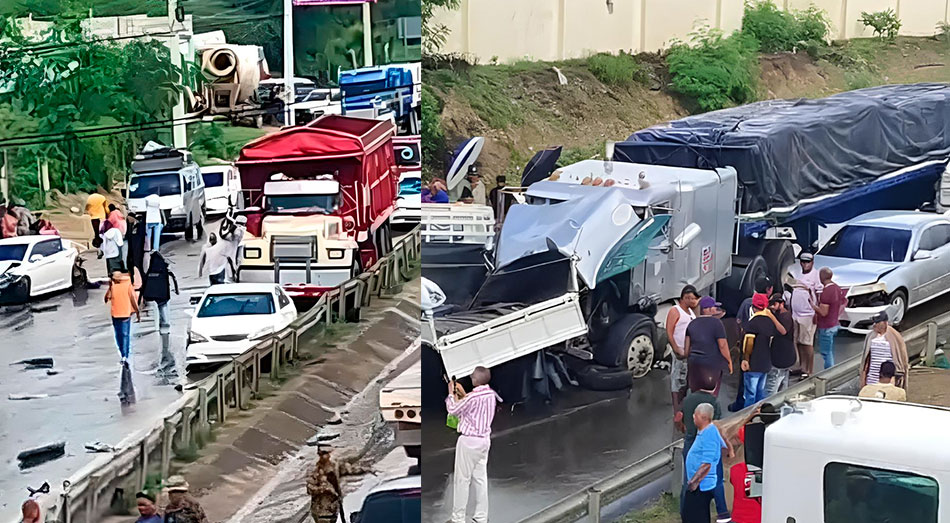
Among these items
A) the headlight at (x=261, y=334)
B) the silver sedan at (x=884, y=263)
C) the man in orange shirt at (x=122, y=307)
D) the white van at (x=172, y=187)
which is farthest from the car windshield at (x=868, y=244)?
the man in orange shirt at (x=122, y=307)

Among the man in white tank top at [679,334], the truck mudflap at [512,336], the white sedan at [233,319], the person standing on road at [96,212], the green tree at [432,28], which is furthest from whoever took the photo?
the man in white tank top at [679,334]

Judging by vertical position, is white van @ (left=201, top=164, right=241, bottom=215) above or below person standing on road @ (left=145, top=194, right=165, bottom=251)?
above

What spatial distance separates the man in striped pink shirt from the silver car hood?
1.67 metres

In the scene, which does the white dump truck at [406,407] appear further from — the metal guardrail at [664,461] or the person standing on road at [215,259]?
the person standing on road at [215,259]

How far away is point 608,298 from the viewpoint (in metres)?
4.76

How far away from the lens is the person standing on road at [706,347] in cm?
489

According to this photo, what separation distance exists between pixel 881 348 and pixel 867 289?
278 mm

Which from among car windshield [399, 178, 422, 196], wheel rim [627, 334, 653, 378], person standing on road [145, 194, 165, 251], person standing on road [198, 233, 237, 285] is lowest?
wheel rim [627, 334, 653, 378]

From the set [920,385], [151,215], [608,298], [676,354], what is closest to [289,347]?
[151,215]

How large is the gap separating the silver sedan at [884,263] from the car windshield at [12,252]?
11.2 feet

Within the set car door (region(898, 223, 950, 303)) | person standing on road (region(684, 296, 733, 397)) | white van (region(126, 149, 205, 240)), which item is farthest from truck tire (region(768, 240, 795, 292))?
white van (region(126, 149, 205, 240))

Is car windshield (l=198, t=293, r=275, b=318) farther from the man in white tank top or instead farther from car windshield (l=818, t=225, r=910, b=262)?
car windshield (l=818, t=225, r=910, b=262)

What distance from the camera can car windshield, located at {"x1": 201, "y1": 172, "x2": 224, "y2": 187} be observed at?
4.28 m

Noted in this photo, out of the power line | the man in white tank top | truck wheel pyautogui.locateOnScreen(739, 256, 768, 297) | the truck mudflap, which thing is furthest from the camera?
truck wheel pyautogui.locateOnScreen(739, 256, 768, 297)
